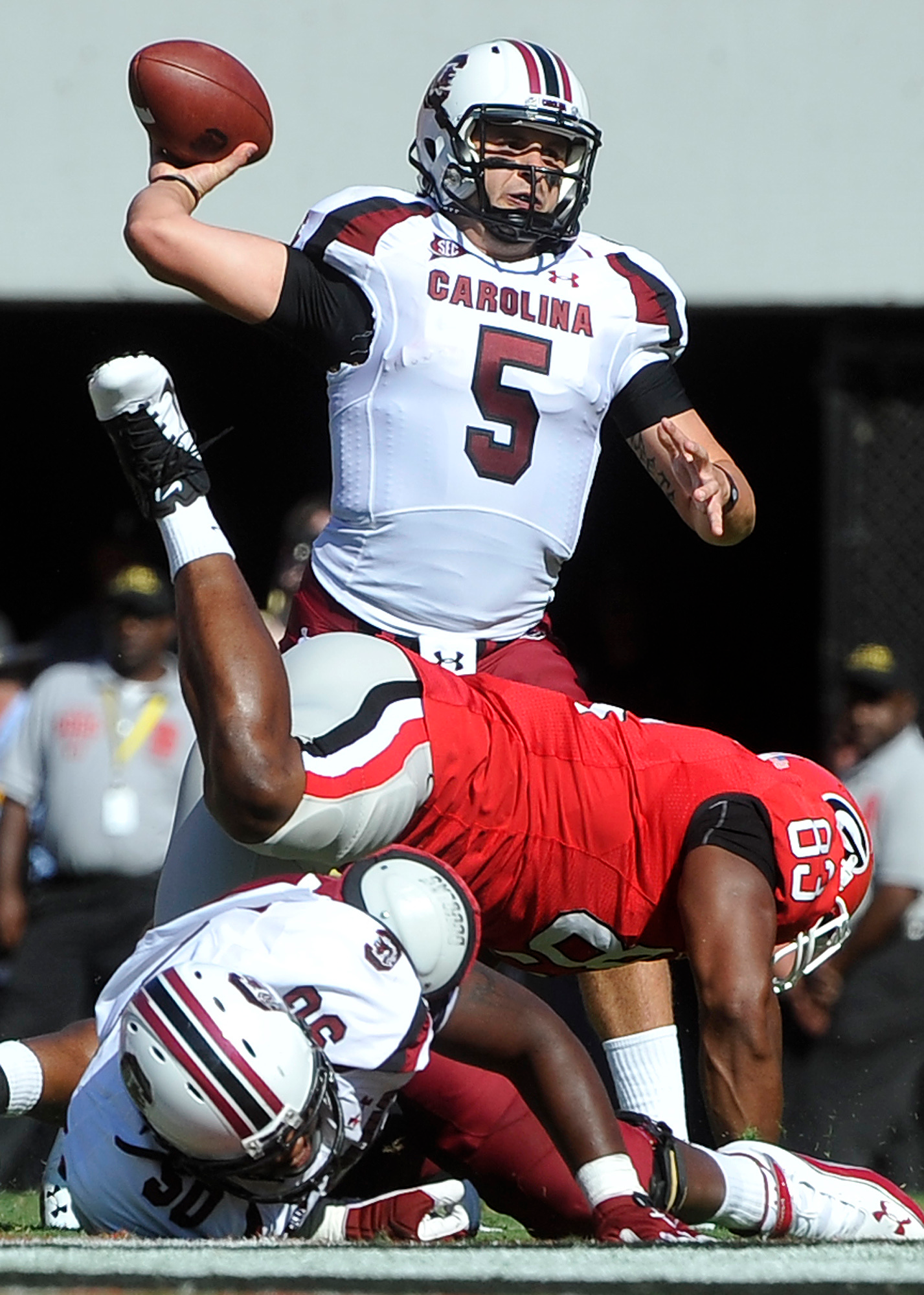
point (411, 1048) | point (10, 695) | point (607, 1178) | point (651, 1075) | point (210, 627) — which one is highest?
point (210, 627)

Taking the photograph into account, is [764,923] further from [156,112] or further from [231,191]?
[231,191]

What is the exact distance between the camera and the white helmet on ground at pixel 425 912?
3.17m

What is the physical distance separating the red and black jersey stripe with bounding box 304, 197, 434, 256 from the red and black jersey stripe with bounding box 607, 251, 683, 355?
18.8 inches

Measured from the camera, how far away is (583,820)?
3666 mm

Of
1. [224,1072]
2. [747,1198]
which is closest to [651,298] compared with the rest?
[747,1198]

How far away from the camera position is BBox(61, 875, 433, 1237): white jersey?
303cm

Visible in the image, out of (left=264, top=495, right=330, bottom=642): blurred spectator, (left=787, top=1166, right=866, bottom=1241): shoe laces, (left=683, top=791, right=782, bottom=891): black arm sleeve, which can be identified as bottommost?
(left=787, top=1166, right=866, bottom=1241): shoe laces

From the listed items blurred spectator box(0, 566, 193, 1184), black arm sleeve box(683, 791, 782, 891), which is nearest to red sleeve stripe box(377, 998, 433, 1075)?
black arm sleeve box(683, 791, 782, 891)

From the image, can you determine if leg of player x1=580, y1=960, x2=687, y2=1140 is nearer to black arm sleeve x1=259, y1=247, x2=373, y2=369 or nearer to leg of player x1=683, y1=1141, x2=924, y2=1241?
leg of player x1=683, y1=1141, x2=924, y2=1241

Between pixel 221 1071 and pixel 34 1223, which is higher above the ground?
pixel 221 1071

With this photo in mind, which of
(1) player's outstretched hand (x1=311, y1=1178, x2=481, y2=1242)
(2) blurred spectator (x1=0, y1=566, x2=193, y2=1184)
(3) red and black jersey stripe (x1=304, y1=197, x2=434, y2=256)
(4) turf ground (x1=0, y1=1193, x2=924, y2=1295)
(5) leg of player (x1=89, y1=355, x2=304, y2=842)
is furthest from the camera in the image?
(2) blurred spectator (x1=0, y1=566, x2=193, y2=1184)

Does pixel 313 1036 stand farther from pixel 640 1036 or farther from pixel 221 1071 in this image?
pixel 640 1036

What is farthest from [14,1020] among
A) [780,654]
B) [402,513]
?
[780,654]

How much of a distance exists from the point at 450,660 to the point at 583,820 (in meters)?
0.61
